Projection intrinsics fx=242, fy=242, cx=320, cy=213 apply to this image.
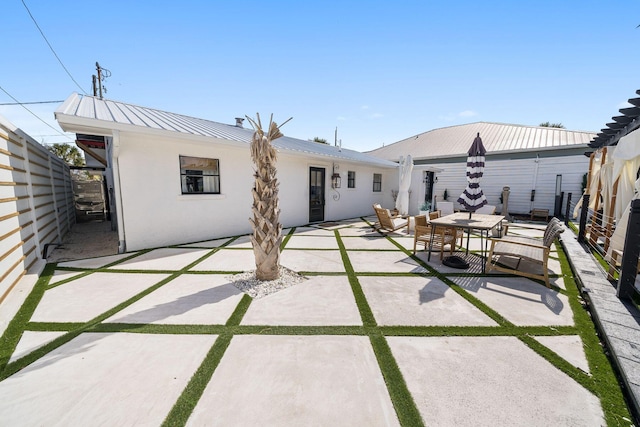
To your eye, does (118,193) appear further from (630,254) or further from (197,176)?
(630,254)

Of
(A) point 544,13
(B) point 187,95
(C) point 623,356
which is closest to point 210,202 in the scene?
(B) point 187,95

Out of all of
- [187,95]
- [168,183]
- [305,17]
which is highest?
[305,17]

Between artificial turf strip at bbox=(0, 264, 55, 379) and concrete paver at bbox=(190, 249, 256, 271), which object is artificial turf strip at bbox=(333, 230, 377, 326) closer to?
concrete paver at bbox=(190, 249, 256, 271)

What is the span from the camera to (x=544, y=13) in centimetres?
539

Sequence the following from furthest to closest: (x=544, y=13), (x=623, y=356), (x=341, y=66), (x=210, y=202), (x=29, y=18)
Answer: (x=341, y=66) < (x=29, y=18) < (x=210, y=202) < (x=544, y=13) < (x=623, y=356)

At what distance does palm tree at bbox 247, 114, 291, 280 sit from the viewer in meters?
3.89

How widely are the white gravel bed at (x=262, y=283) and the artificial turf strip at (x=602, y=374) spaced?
3.30 m

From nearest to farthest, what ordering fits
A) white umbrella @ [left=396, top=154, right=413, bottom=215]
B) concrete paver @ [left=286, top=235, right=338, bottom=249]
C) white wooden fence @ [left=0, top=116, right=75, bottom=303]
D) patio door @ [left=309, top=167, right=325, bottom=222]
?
white wooden fence @ [left=0, top=116, right=75, bottom=303] < concrete paver @ [left=286, top=235, right=338, bottom=249] < white umbrella @ [left=396, top=154, right=413, bottom=215] < patio door @ [left=309, top=167, right=325, bottom=222]

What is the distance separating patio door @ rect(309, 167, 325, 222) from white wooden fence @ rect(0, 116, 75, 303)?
7.35 metres

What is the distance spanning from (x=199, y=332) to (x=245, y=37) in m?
8.48

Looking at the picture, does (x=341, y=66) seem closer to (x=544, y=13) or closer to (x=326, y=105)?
(x=326, y=105)

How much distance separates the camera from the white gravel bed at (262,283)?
3.66 meters

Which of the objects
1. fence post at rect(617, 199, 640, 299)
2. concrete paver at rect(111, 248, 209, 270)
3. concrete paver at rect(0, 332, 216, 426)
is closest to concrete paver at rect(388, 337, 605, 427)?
concrete paver at rect(0, 332, 216, 426)

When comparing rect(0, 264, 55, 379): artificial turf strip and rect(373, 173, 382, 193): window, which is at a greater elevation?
rect(373, 173, 382, 193): window
